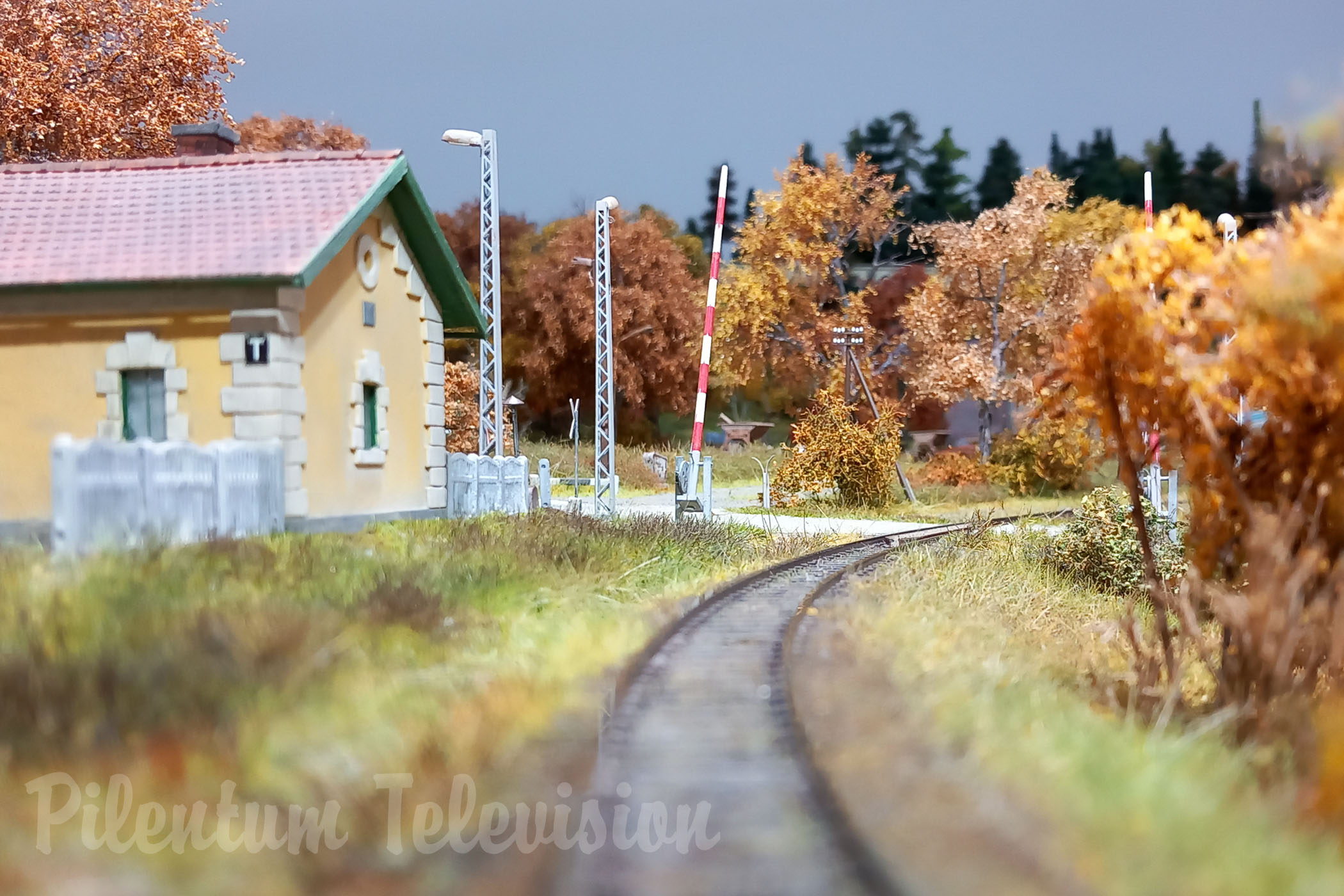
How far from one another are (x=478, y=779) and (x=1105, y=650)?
9294 millimetres

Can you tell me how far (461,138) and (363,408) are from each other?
17.1ft

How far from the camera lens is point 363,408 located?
13500 millimetres

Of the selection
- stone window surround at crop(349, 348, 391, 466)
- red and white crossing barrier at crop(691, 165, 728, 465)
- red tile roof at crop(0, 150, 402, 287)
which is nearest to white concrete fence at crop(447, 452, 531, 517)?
stone window surround at crop(349, 348, 391, 466)

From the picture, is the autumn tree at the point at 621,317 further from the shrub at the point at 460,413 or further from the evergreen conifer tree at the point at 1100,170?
the evergreen conifer tree at the point at 1100,170

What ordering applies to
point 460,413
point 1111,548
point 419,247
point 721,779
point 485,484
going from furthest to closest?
point 460,413 → point 485,484 → point 1111,548 → point 419,247 → point 721,779

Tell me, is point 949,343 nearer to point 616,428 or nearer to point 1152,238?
point 616,428

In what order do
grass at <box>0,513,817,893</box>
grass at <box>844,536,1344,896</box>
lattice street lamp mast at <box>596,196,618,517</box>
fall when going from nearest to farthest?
Answer: 1. grass at <box>844,536,1344,896</box>
2. grass at <box>0,513,817,893</box>
3. lattice street lamp mast at <box>596,196,618,517</box>

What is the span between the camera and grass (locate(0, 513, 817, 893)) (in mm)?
4879

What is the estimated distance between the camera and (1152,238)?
330 inches

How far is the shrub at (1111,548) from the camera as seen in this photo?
16281 millimetres

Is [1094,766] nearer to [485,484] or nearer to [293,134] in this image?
[485,484]

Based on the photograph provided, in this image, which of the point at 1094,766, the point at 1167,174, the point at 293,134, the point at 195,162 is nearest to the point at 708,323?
the point at 195,162

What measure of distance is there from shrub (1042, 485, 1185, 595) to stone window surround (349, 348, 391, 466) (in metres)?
10.6

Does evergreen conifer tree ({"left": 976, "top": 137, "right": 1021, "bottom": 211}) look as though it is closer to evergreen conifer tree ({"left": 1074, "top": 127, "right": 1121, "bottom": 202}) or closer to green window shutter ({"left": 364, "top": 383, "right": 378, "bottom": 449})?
evergreen conifer tree ({"left": 1074, "top": 127, "right": 1121, "bottom": 202})
